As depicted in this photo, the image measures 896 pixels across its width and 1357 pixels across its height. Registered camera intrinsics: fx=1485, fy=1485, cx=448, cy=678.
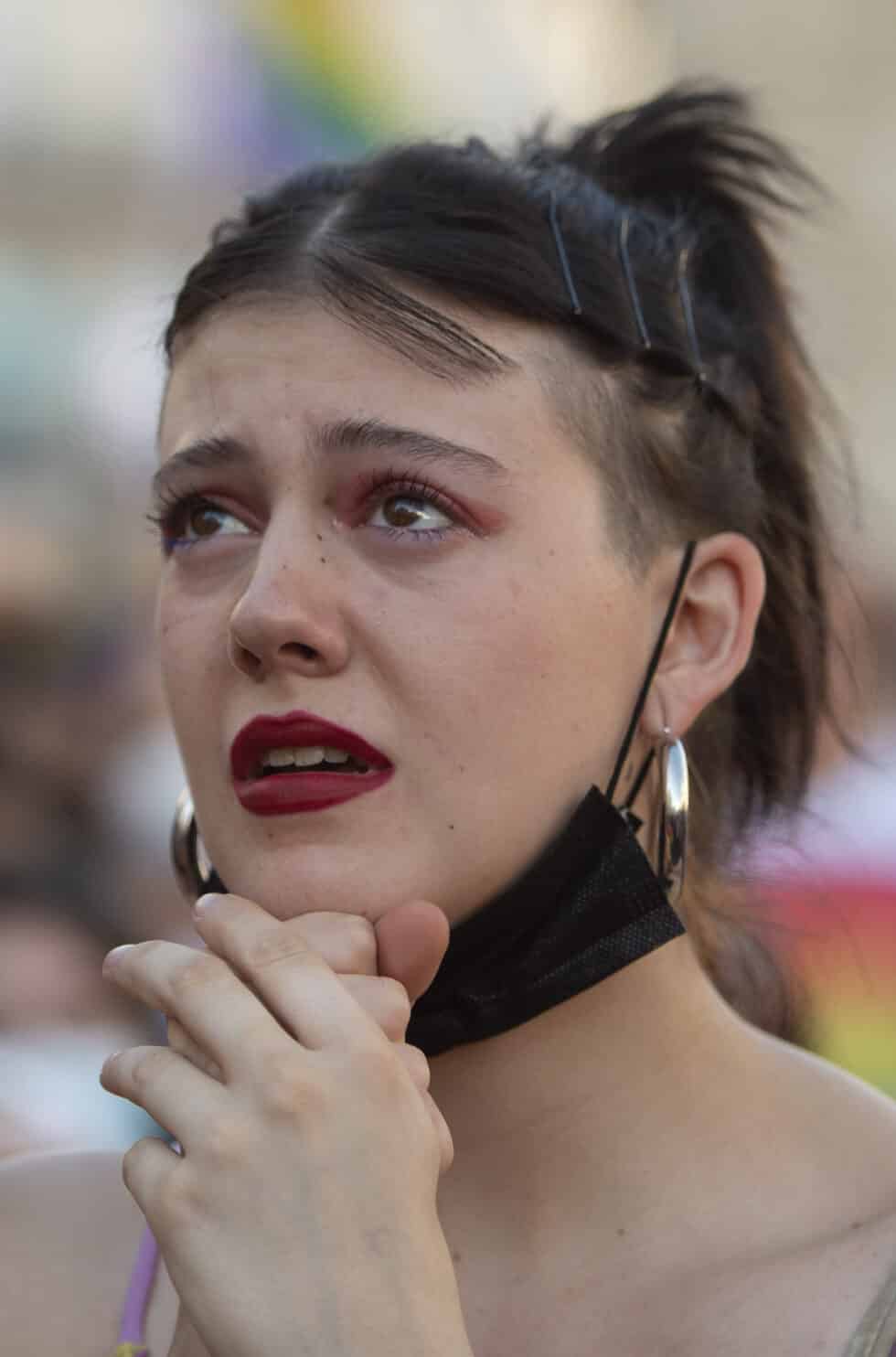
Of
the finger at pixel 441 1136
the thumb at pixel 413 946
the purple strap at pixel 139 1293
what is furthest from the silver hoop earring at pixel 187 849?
the finger at pixel 441 1136

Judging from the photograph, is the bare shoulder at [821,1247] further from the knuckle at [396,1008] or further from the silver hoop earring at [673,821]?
the knuckle at [396,1008]

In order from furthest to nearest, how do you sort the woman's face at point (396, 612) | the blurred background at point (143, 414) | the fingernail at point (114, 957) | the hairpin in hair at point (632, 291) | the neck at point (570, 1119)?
the blurred background at point (143, 414) < the hairpin in hair at point (632, 291) < the neck at point (570, 1119) < the woman's face at point (396, 612) < the fingernail at point (114, 957)

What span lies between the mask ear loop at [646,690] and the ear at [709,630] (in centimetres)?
1

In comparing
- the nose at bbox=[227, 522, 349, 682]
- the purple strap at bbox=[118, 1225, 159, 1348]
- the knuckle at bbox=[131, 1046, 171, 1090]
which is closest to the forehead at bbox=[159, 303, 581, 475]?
the nose at bbox=[227, 522, 349, 682]

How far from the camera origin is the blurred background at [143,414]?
3498 mm

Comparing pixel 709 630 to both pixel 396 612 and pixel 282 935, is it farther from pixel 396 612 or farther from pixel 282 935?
pixel 282 935

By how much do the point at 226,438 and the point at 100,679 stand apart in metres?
3.17

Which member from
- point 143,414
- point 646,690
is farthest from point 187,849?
point 143,414

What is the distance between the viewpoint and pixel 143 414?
389cm

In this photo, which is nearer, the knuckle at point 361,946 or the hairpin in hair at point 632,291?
the knuckle at point 361,946

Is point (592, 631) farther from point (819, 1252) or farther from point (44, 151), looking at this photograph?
point (44, 151)

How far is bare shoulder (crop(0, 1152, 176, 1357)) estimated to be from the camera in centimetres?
196

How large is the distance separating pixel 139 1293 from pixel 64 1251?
173 millimetres

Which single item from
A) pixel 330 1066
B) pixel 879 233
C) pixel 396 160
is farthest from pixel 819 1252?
pixel 879 233
